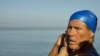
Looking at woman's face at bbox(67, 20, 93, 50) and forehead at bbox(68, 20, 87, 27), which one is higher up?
forehead at bbox(68, 20, 87, 27)

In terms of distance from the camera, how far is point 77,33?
3.43 m

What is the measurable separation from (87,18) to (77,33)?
175mm

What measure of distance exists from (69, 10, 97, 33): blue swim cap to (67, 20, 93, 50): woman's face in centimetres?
→ 4

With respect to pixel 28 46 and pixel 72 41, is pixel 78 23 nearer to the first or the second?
pixel 72 41

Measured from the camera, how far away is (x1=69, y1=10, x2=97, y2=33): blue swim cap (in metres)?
3.44

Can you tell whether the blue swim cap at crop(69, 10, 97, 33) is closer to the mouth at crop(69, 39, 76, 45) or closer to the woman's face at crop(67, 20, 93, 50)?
the woman's face at crop(67, 20, 93, 50)

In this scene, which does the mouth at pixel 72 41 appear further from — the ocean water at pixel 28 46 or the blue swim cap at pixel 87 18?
the ocean water at pixel 28 46

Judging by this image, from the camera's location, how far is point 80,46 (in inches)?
134

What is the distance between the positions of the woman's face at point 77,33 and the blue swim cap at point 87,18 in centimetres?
4

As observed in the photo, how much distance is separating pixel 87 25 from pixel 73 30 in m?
0.14

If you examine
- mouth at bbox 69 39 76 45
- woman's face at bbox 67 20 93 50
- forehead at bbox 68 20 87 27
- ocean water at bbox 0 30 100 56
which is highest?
forehead at bbox 68 20 87 27

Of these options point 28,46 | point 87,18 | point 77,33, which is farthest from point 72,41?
point 28,46

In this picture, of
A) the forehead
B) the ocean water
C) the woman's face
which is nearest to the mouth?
the woman's face

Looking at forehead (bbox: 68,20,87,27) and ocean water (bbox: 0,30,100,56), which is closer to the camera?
forehead (bbox: 68,20,87,27)
